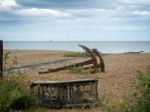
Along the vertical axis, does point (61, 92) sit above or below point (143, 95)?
below

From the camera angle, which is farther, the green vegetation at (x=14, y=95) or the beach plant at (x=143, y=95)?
the green vegetation at (x=14, y=95)

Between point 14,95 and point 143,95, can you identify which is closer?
point 143,95

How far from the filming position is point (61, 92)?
11586 millimetres

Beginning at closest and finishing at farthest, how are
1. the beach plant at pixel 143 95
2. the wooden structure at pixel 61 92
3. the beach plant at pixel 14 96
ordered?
1. the beach plant at pixel 143 95
2. the beach plant at pixel 14 96
3. the wooden structure at pixel 61 92

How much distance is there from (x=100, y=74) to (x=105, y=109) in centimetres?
1076

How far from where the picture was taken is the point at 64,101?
11.7m

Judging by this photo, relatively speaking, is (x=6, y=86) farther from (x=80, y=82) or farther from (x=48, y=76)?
(x=48, y=76)

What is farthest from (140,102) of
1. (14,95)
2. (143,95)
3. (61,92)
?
(14,95)

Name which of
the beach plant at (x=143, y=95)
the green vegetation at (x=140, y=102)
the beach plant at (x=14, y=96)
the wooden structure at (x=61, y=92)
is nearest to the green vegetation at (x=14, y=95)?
the beach plant at (x=14, y=96)

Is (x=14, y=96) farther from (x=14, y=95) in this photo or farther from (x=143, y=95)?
(x=143, y=95)

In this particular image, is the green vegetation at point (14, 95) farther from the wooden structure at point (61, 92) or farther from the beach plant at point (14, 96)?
the wooden structure at point (61, 92)

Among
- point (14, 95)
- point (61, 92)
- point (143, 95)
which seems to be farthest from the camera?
point (61, 92)

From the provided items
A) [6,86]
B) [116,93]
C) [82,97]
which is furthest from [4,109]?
[116,93]

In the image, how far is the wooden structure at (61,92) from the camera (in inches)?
456
